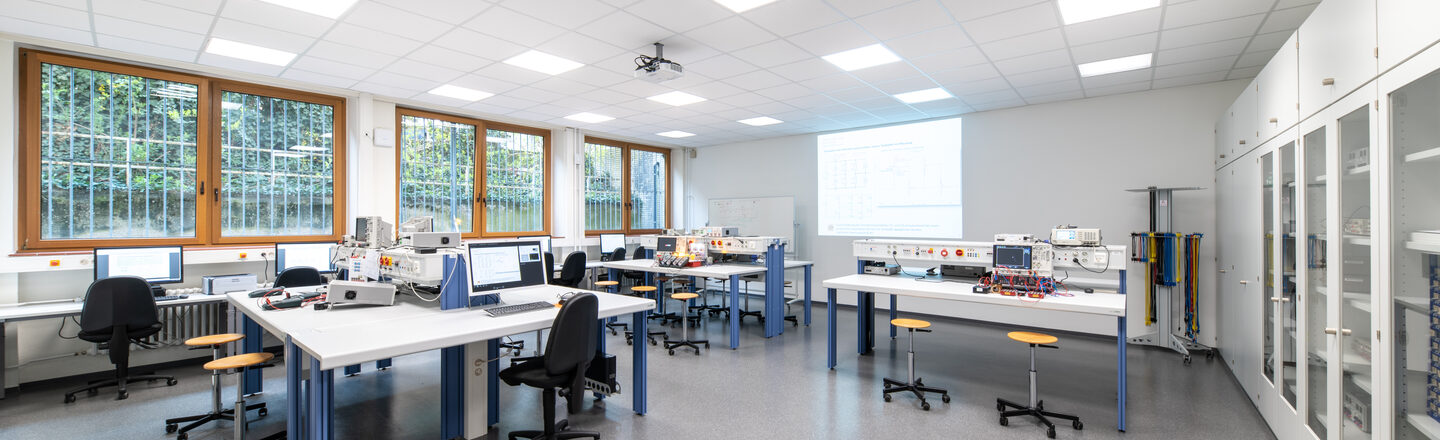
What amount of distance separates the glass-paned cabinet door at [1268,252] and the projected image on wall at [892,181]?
10.9 ft

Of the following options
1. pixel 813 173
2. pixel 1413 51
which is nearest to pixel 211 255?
pixel 813 173

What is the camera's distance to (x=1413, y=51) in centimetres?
160

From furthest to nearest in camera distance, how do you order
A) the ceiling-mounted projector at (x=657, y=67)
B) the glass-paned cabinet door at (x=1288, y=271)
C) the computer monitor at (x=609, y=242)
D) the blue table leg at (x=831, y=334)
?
the computer monitor at (x=609, y=242)
the blue table leg at (x=831, y=334)
the ceiling-mounted projector at (x=657, y=67)
the glass-paned cabinet door at (x=1288, y=271)

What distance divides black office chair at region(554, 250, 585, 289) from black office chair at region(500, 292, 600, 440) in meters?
3.70

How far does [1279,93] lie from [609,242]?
7101 mm

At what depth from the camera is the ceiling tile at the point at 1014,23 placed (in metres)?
3.33

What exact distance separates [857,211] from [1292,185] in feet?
15.6

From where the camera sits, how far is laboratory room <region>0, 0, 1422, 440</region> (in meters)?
2.30

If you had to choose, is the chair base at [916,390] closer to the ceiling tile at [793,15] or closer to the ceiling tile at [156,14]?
the ceiling tile at [793,15]

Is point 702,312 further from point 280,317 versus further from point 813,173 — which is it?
point 280,317

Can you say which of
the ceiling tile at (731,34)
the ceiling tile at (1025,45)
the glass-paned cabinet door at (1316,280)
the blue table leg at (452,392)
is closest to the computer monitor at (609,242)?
the ceiling tile at (731,34)

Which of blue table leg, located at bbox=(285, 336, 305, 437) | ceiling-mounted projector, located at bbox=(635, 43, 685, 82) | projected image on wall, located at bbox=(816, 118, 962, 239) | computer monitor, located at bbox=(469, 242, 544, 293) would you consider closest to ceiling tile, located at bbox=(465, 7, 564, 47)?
ceiling-mounted projector, located at bbox=(635, 43, 685, 82)

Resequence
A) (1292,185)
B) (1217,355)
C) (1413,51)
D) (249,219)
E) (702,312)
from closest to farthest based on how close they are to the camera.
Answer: (1413,51)
(1292,185)
(1217,355)
(249,219)
(702,312)

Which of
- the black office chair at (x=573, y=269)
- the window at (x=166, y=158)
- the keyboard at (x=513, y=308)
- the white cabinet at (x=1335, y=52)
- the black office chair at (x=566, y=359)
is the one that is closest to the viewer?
the white cabinet at (x=1335, y=52)
